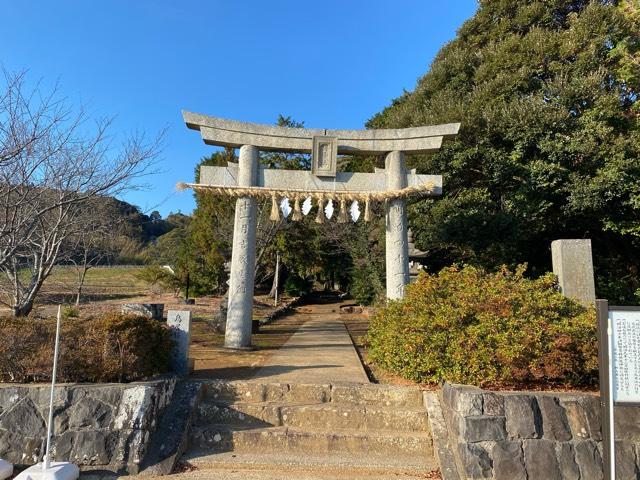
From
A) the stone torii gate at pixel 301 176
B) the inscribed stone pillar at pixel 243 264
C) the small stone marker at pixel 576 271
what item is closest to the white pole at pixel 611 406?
the small stone marker at pixel 576 271

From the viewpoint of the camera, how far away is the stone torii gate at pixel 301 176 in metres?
7.97

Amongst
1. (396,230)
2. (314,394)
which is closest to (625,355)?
(314,394)

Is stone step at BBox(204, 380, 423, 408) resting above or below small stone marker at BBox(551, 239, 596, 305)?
below

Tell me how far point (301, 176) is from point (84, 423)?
569cm

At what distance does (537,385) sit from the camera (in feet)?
15.3

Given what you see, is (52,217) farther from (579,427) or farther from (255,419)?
(579,427)

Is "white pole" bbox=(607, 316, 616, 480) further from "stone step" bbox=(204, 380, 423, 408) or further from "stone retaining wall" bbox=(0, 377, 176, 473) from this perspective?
"stone retaining wall" bbox=(0, 377, 176, 473)

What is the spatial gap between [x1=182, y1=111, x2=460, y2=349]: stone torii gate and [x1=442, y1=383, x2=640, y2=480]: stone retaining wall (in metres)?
4.25

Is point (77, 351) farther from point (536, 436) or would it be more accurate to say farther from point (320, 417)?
point (536, 436)

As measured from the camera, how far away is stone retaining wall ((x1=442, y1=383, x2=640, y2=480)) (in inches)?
145

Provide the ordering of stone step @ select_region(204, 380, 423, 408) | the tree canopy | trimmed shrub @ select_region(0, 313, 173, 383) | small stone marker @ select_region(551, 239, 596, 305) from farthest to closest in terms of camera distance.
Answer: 1. the tree canopy
2. small stone marker @ select_region(551, 239, 596, 305)
3. stone step @ select_region(204, 380, 423, 408)
4. trimmed shrub @ select_region(0, 313, 173, 383)

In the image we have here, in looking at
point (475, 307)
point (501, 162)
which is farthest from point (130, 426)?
point (501, 162)

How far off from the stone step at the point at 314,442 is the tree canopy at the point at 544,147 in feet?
26.3

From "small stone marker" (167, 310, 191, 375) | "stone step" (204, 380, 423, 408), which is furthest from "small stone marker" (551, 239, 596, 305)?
"small stone marker" (167, 310, 191, 375)
